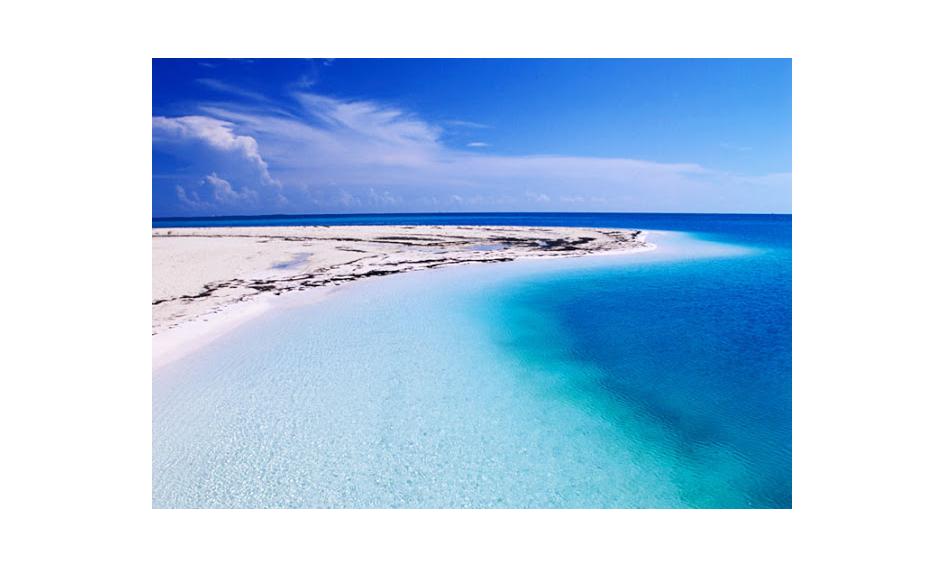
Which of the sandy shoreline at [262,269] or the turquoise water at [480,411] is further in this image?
the sandy shoreline at [262,269]

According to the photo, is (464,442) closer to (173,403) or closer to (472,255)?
(173,403)

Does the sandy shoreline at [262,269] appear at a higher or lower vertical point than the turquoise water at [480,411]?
higher

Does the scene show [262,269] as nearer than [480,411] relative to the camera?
No

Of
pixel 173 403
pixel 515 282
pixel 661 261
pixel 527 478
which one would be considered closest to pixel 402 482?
pixel 527 478

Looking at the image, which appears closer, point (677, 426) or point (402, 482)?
point (402, 482)

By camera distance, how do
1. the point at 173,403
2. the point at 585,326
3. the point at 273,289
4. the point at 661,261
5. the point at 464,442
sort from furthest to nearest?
the point at 661,261 → the point at 273,289 → the point at 585,326 → the point at 173,403 → the point at 464,442
